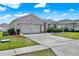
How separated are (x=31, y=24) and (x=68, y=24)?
110 centimetres

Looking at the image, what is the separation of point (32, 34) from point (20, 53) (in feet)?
2.45

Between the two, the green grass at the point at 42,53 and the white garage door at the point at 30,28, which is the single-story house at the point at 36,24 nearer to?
the white garage door at the point at 30,28

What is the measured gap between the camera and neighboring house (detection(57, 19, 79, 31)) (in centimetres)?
572

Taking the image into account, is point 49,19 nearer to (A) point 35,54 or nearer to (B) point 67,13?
(B) point 67,13

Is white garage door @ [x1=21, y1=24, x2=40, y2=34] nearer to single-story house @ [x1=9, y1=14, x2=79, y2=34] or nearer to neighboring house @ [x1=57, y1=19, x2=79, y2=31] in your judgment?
single-story house @ [x1=9, y1=14, x2=79, y2=34]

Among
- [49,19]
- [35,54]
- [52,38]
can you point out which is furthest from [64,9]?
[35,54]

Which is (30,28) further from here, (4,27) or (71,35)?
(71,35)

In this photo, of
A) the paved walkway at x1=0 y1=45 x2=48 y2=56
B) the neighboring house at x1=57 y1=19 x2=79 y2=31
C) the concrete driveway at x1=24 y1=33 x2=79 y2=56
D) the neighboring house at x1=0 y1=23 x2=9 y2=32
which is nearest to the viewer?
the paved walkway at x1=0 y1=45 x2=48 y2=56

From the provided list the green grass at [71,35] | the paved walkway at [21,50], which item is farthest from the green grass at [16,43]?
the green grass at [71,35]

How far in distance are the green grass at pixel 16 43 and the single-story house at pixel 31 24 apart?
0.25 meters

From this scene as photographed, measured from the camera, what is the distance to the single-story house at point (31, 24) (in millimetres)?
5642

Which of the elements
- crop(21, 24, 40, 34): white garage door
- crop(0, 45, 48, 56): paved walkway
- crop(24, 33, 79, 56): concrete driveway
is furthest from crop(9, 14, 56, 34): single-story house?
crop(0, 45, 48, 56): paved walkway

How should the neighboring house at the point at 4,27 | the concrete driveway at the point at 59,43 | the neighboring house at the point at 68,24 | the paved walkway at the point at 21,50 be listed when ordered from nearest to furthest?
the paved walkway at the point at 21,50 → the concrete driveway at the point at 59,43 → the neighboring house at the point at 4,27 → the neighboring house at the point at 68,24

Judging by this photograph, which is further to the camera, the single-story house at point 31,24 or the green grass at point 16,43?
the single-story house at point 31,24
